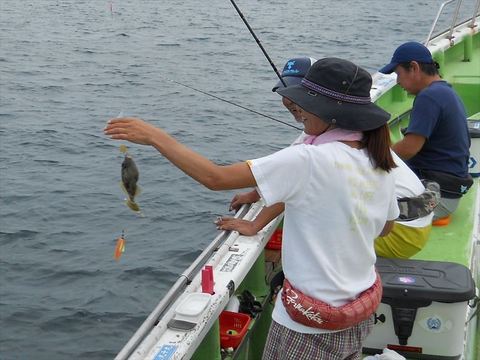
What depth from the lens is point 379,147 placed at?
2.80 m

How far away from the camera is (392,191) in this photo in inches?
117

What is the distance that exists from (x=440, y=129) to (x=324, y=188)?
7.85 ft

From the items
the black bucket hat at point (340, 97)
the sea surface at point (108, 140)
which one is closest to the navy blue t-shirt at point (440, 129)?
the black bucket hat at point (340, 97)

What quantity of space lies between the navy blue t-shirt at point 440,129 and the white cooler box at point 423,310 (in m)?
1.07

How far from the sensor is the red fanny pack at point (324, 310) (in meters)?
2.84

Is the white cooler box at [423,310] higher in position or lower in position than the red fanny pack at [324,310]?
lower

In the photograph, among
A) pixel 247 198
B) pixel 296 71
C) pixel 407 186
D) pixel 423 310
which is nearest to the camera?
pixel 423 310

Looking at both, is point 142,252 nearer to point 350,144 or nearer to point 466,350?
point 466,350

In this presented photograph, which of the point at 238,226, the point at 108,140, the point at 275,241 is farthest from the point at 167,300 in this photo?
the point at 108,140

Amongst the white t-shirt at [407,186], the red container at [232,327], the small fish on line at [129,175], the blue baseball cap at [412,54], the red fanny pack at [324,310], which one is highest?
the blue baseball cap at [412,54]

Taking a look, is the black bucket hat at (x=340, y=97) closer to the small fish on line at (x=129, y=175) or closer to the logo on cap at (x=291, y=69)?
the small fish on line at (x=129, y=175)

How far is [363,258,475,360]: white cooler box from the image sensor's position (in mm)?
3875

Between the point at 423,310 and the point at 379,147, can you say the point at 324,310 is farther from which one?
the point at 423,310

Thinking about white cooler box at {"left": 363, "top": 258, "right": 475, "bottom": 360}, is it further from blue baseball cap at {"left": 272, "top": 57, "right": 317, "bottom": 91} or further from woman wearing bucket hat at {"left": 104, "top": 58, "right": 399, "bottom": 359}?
blue baseball cap at {"left": 272, "top": 57, "right": 317, "bottom": 91}
